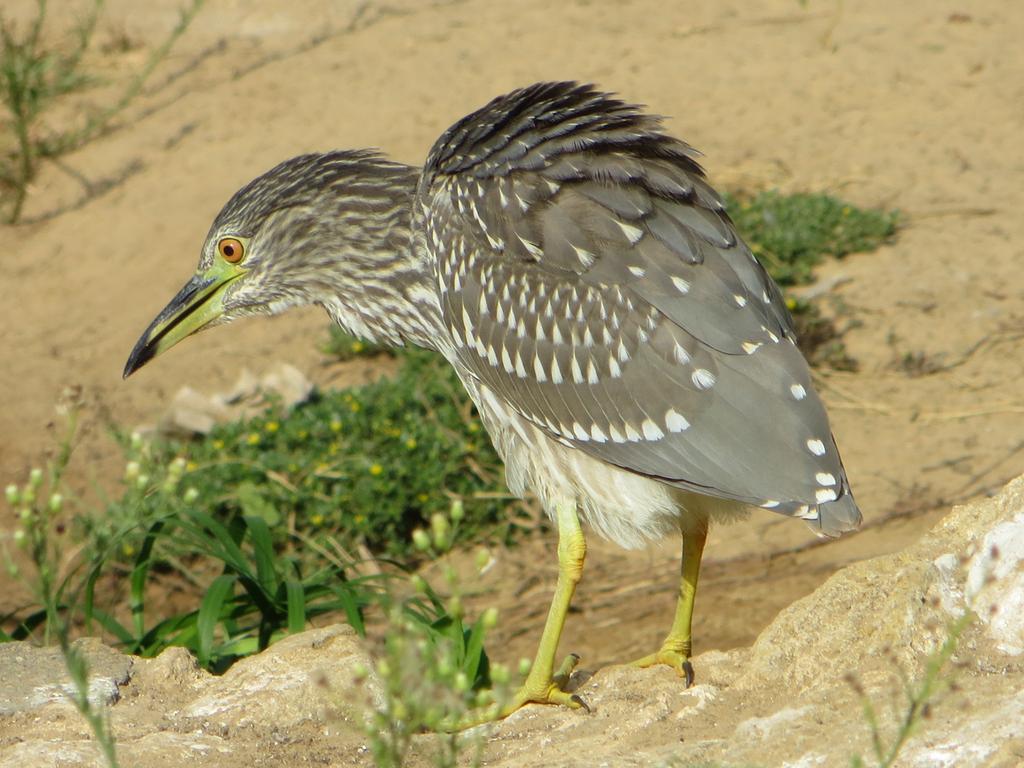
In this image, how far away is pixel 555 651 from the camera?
393 cm

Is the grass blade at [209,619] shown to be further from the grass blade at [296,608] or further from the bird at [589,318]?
the bird at [589,318]

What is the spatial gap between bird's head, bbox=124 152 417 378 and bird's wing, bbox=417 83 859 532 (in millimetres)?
321

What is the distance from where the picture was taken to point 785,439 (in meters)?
3.64

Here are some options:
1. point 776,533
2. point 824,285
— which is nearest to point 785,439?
point 776,533

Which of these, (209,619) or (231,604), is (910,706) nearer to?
(209,619)

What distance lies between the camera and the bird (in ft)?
12.2

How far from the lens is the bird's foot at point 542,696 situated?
3.64 metres

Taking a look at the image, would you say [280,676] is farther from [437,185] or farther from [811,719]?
[437,185]

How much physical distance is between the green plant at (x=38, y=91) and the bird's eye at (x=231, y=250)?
13.9ft

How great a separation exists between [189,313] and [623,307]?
1607mm

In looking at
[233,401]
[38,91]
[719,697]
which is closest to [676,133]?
[233,401]

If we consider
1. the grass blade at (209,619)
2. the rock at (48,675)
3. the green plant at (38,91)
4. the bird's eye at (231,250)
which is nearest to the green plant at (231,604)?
the grass blade at (209,619)

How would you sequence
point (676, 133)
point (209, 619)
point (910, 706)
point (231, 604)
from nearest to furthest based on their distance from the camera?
point (910, 706), point (209, 619), point (231, 604), point (676, 133)

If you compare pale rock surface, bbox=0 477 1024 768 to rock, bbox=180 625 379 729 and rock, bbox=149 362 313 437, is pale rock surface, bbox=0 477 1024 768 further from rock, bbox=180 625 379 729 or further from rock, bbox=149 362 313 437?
rock, bbox=149 362 313 437
